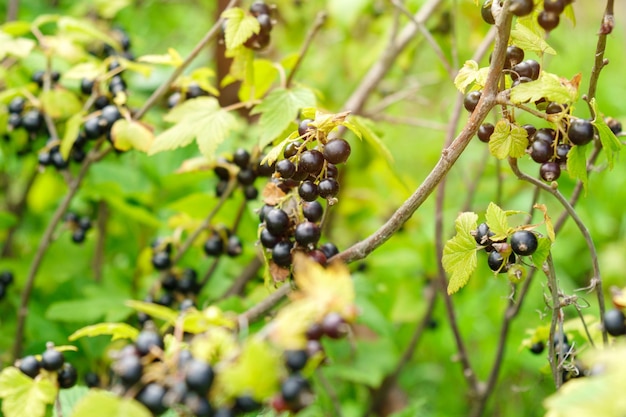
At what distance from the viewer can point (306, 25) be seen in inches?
135

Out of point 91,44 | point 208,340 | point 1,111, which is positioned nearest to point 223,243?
point 1,111

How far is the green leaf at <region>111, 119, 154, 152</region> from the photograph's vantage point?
1.67m

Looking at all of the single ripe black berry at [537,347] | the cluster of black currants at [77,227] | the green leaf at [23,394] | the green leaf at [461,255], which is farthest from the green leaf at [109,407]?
the cluster of black currants at [77,227]

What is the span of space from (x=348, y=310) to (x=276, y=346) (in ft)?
0.34

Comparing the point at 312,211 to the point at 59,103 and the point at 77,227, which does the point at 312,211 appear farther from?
the point at 77,227

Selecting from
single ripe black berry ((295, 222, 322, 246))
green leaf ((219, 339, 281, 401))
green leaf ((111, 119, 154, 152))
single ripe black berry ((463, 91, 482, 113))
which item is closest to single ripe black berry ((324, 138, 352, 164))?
single ripe black berry ((295, 222, 322, 246))

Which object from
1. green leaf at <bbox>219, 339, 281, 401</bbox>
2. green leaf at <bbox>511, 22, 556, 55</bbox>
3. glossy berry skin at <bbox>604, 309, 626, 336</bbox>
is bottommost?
glossy berry skin at <bbox>604, 309, 626, 336</bbox>

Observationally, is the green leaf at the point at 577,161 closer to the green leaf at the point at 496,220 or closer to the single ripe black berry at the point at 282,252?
the green leaf at the point at 496,220

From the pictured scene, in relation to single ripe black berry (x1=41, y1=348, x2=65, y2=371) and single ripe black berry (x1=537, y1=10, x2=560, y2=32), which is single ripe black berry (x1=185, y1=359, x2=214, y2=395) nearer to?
single ripe black berry (x1=41, y1=348, x2=65, y2=371)

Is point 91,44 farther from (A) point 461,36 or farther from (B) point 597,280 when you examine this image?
(B) point 597,280

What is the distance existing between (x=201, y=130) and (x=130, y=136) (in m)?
0.21

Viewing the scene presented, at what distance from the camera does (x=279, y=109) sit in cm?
156

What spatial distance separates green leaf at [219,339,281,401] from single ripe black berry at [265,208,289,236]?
456mm

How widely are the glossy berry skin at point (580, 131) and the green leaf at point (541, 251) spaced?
0.18m
